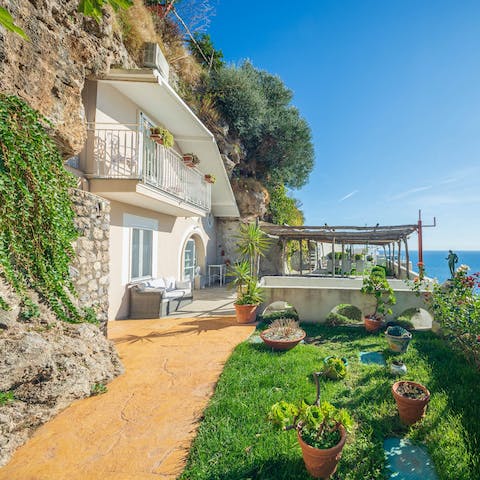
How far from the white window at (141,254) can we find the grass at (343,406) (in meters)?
4.66

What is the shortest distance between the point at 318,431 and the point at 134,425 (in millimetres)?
2211

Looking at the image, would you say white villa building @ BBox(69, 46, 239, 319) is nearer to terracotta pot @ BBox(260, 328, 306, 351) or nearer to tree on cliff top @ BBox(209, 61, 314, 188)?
terracotta pot @ BBox(260, 328, 306, 351)

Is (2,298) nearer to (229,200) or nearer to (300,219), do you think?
(229,200)

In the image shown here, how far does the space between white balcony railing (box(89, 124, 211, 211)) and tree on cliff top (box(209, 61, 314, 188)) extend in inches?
287

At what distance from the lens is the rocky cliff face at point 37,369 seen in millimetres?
2738

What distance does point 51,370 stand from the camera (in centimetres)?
314

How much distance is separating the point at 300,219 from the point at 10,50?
20.5 metres

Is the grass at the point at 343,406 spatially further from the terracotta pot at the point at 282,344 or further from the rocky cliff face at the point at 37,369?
the rocky cliff face at the point at 37,369

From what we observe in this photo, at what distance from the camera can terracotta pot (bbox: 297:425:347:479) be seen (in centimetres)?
219

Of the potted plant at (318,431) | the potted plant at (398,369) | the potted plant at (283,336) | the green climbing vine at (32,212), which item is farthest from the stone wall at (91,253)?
the potted plant at (398,369)

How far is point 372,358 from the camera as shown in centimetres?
484

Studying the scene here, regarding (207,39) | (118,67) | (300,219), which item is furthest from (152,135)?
(300,219)

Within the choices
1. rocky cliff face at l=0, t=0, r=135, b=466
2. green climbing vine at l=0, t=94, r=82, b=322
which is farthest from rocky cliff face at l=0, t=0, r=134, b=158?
green climbing vine at l=0, t=94, r=82, b=322

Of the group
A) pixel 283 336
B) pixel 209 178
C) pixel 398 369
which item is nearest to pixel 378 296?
pixel 398 369
